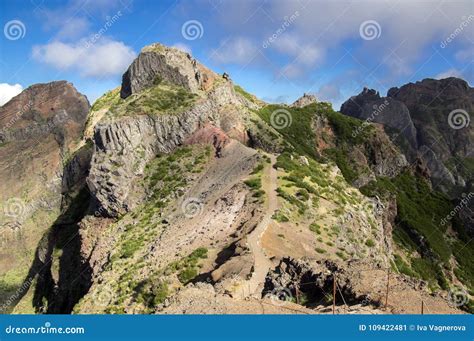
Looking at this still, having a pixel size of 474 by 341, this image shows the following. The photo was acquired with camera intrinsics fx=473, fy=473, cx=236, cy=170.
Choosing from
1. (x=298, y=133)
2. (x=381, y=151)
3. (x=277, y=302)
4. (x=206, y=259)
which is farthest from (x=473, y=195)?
(x=277, y=302)

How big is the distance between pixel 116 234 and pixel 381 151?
264 ft

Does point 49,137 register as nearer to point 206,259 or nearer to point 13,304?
point 13,304

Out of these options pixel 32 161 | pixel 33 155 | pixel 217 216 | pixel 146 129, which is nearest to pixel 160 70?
pixel 146 129

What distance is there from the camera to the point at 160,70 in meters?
89.3

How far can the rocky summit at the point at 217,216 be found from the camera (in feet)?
95.9

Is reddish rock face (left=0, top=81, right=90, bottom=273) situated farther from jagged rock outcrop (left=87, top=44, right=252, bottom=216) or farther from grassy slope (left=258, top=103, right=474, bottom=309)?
grassy slope (left=258, top=103, right=474, bottom=309)

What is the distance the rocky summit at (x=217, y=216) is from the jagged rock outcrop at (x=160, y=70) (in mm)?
300

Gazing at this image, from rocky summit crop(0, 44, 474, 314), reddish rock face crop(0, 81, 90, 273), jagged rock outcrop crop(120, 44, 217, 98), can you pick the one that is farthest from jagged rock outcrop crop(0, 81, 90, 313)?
jagged rock outcrop crop(120, 44, 217, 98)

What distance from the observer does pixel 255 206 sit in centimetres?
4581

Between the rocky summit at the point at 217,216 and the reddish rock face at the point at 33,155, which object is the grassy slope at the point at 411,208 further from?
the reddish rock face at the point at 33,155

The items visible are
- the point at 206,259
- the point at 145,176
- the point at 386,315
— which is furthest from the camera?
the point at 145,176

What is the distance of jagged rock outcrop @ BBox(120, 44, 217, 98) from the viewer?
291ft

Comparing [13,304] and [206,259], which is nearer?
[206,259]

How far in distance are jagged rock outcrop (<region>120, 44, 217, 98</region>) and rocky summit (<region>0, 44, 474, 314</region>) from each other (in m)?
0.30
